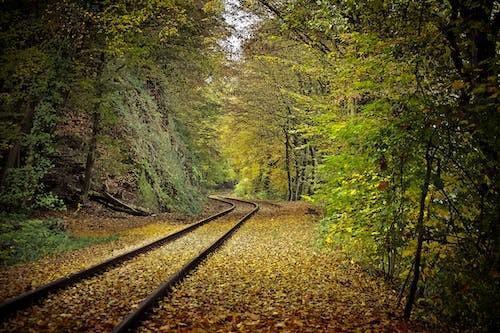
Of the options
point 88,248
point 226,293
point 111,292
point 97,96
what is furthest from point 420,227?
point 97,96

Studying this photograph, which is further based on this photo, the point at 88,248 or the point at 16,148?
the point at 16,148

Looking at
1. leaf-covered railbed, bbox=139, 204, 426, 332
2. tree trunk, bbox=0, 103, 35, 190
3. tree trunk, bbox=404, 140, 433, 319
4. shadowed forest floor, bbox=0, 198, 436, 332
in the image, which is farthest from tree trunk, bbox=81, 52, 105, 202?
tree trunk, bbox=404, 140, 433, 319

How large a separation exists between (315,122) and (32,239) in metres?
9.03

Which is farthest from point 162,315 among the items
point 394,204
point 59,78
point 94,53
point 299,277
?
point 94,53

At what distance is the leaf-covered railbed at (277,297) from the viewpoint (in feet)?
19.3

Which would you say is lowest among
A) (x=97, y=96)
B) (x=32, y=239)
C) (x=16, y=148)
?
(x=32, y=239)

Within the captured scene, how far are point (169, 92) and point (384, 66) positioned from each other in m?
23.0

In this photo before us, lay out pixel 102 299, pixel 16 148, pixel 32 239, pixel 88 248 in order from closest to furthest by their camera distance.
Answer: pixel 102 299, pixel 32 239, pixel 88 248, pixel 16 148

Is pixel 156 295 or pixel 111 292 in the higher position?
pixel 156 295

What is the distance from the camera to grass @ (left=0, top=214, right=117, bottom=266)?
400 inches

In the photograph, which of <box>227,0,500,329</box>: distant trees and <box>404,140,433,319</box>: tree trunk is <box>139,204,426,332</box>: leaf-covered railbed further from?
<box>227,0,500,329</box>: distant trees

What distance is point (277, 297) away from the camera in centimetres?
728

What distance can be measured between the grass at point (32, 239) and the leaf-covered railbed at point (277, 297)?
13.9 ft

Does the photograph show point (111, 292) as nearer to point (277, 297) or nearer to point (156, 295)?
point (156, 295)
